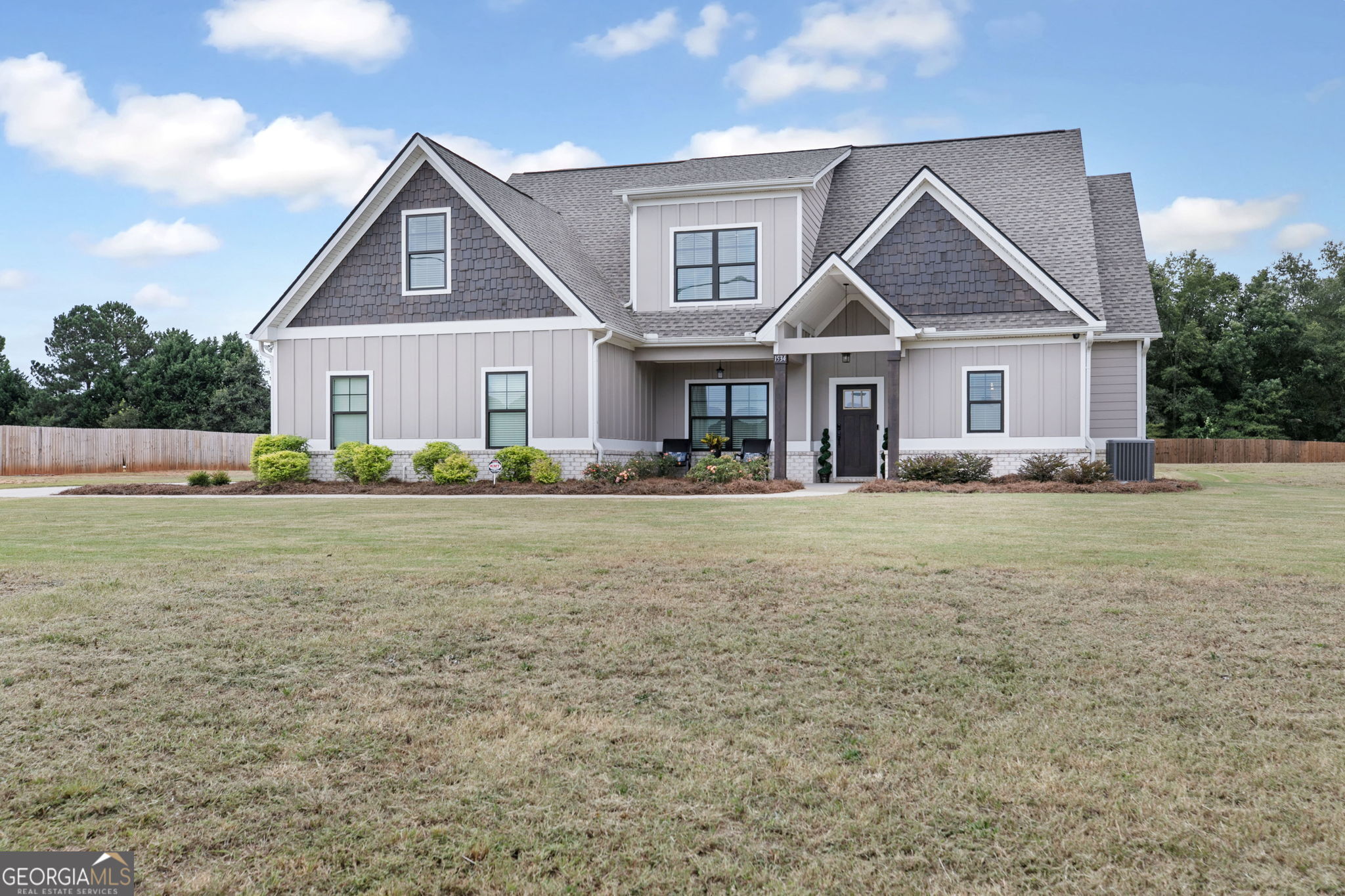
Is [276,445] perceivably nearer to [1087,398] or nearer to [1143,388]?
[1087,398]

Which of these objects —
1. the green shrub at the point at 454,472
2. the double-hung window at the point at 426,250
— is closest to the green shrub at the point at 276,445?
the green shrub at the point at 454,472

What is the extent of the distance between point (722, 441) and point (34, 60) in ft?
70.4

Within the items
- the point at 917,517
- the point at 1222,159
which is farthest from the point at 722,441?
the point at 1222,159

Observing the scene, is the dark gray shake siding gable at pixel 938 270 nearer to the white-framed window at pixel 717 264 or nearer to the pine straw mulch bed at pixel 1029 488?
the white-framed window at pixel 717 264

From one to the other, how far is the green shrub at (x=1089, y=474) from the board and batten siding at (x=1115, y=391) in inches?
119

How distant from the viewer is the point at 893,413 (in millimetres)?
18250

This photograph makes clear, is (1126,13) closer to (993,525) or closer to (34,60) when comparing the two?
(993,525)

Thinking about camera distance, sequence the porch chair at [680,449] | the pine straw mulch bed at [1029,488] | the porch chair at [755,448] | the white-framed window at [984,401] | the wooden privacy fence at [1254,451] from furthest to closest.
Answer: the wooden privacy fence at [1254,451]
the porch chair at [680,449]
the porch chair at [755,448]
the white-framed window at [984,401]
the pine straw mulch bed at [1029,488]

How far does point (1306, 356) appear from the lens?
46.0m

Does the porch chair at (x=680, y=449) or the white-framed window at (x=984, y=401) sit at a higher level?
the white-framed window at (x=984, y=401)

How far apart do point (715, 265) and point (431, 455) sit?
Answer: 745 centimetres

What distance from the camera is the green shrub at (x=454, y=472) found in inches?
740

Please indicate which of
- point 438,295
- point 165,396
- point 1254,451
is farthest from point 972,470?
point 165,396

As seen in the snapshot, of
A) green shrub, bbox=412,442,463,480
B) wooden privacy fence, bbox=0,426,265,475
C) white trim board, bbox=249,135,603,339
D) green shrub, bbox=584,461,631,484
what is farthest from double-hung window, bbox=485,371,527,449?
wooden privacy fence, bbox=0,426,265,475
